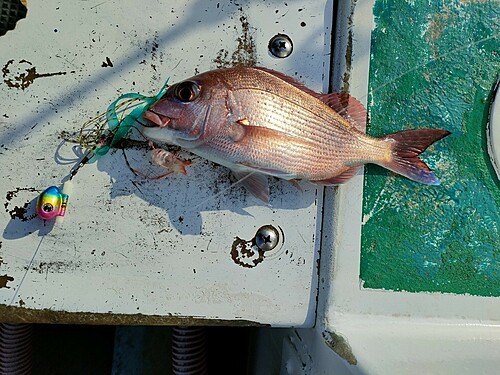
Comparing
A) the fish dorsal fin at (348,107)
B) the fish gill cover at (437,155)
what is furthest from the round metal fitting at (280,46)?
the fish gill cover at (437,155)

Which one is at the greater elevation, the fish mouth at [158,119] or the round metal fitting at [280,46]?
the round metal fitting at [280,46]

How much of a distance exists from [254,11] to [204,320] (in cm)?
124

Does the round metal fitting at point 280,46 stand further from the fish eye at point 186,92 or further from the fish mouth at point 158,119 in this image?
the fish mouth at point 158,119

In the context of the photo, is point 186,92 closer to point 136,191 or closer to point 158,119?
point 158,119

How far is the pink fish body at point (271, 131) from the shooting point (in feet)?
5.92

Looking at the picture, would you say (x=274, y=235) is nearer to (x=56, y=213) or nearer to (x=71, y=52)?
(x=56, y=213)

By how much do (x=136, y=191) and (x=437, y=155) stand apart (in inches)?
48.6

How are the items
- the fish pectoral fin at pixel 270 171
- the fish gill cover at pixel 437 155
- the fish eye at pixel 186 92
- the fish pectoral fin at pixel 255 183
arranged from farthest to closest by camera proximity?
the fish gill cover at pixel 437 155 < the fish pectoral fin at pixel 255 183 < the fish pectoral fin at pixel 270 171 < the fish eye at pixel 186 92

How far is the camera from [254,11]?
2084 mm

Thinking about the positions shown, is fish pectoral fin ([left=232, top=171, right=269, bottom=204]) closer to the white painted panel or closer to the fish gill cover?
the white painted panel

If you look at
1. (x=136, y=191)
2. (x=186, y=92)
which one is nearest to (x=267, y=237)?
(x=136, y=191)

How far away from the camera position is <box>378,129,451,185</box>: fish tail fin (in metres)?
2.05

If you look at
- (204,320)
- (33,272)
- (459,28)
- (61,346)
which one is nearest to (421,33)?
(459,28)

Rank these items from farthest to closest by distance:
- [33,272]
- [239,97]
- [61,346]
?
[61,346], [33,272], [239,97]
